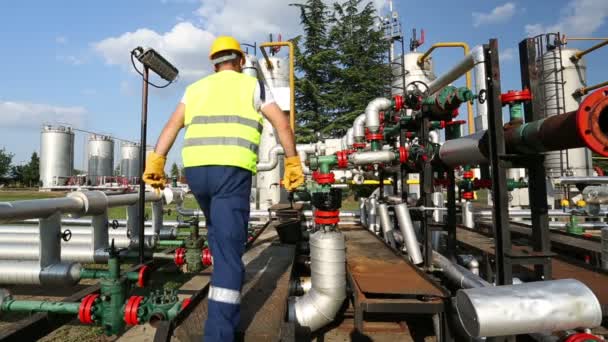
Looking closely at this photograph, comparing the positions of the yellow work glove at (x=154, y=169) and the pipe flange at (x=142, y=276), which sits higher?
the yellow work glove at (x=154, y=169)

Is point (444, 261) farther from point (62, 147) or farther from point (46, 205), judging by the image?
point (62, 147)

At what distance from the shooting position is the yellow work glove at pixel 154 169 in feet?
7.38

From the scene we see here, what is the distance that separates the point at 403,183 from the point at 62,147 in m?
33.5

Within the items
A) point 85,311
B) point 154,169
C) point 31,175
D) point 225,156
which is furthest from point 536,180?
point 31,175

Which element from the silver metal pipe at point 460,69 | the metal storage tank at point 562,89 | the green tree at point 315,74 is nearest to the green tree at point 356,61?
the green tree at point 315,74

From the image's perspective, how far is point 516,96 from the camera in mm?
2094

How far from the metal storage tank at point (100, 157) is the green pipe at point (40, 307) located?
106ft

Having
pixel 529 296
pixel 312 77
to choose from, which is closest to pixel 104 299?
pixel 529 296

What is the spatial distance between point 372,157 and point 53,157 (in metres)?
33.3

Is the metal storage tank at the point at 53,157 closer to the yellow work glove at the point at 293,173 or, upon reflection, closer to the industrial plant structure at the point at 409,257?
the industrial plant structure at the point at 409,257

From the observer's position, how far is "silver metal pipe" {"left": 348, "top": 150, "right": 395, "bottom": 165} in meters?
4.18

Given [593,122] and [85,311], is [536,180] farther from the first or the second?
[85,311]

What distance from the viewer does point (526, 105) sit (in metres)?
2.15

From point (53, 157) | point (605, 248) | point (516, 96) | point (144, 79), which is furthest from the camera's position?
point (53, 157)
